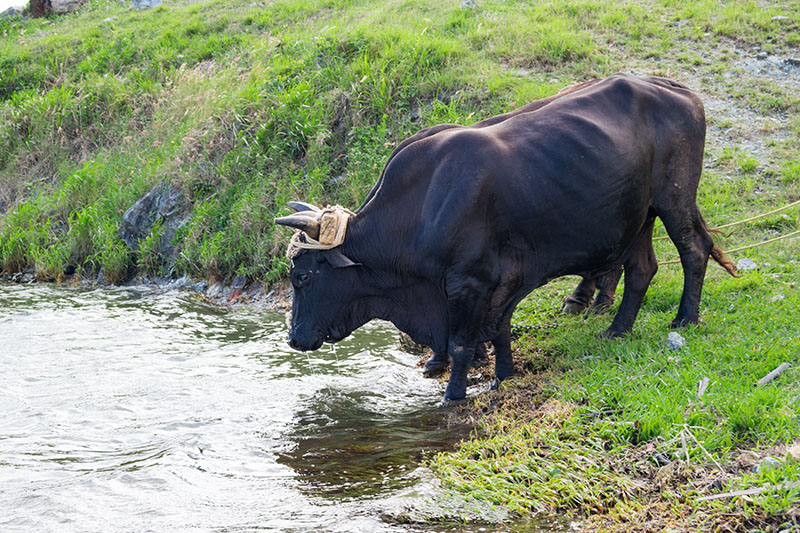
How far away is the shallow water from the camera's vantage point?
466 centimetres

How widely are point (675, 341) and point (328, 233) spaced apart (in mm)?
2829

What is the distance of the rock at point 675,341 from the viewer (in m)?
6.07

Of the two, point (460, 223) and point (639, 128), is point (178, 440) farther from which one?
point (639, 128)

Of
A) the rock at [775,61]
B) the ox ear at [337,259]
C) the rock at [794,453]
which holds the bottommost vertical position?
the rock at [794,453]

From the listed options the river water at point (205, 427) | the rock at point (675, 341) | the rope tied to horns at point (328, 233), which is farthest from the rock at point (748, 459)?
the rope tied to horns at point (328, 233)

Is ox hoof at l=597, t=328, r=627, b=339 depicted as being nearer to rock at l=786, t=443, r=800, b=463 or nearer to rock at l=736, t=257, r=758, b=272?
rock at l=736, t=257, r=758, b=272

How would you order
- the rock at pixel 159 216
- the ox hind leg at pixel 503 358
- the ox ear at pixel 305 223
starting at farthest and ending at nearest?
1. the rock at pixel 159 216
2. the ox hind leg at pixel 503 358
3. the ox ear at pixel 305 223

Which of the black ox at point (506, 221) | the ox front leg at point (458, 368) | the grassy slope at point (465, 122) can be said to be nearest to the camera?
the grassy slope at point (465, 122)

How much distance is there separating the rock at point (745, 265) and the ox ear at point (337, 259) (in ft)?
12.3

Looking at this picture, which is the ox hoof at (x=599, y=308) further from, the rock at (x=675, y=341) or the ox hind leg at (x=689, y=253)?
the rock at (x=675, y=341)

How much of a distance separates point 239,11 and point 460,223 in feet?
48.7

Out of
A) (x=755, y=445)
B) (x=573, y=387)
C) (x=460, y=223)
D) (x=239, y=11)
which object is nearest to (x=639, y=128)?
(x=460, y=223)

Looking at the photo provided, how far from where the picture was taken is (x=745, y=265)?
7691 millimetres

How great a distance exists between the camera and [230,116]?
1266 centimetres
